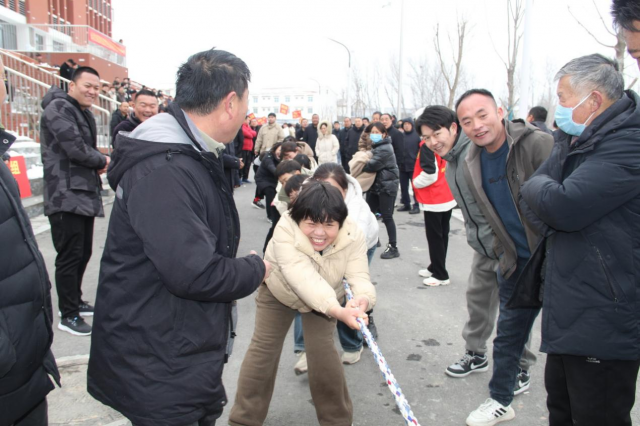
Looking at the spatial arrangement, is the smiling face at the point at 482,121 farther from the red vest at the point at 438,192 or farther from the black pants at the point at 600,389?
the red vest at the point at 438,192

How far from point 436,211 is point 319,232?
3429 millimetres

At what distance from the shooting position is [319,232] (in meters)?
2.74

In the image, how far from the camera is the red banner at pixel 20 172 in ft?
25.2

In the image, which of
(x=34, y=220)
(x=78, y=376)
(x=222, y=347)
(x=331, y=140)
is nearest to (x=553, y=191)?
(x=222, y=347)

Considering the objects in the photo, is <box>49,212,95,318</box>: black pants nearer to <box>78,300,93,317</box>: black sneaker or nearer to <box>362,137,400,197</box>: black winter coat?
<box>78,300,93,317</box>: black sneaker

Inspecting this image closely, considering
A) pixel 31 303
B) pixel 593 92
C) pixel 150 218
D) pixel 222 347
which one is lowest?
pixel 222 347

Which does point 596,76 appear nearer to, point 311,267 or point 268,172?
point 311,267

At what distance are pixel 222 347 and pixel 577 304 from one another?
4.81 feet

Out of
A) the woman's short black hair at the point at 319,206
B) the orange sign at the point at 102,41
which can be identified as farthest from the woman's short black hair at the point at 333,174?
the orange sign at the point at 102,41

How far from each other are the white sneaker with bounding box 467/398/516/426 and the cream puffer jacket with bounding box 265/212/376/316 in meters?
1.08

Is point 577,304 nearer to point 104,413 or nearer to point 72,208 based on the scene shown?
point 104,413

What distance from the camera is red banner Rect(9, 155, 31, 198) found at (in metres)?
7.68

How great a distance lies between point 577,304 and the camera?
208cm

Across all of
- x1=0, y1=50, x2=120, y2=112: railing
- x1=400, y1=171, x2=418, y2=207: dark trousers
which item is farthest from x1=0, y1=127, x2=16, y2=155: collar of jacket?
x1=0, y1=50, x2=120, y2=112: railing
